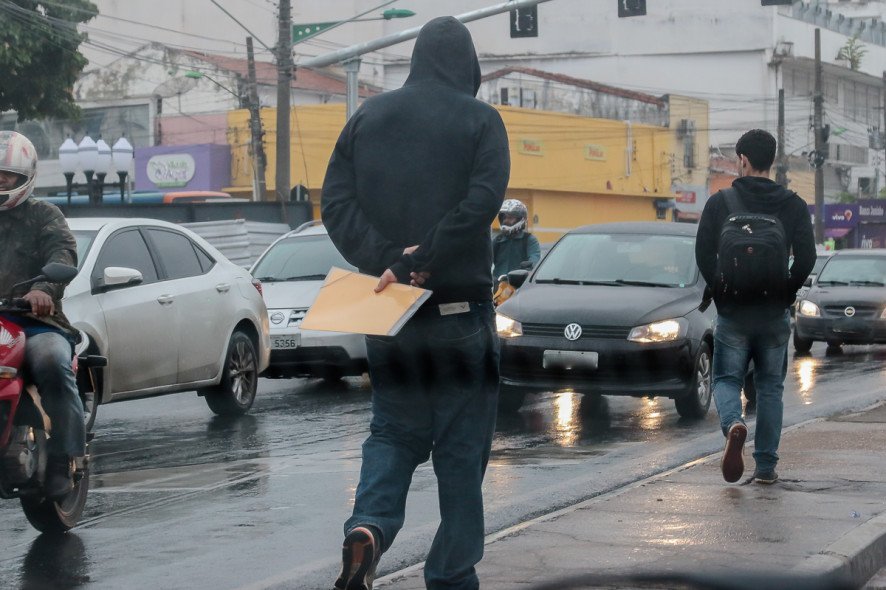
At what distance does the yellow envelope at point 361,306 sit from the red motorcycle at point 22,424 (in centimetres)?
198

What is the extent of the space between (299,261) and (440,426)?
1122 cm

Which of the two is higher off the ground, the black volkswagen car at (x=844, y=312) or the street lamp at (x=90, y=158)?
the street lamp at (x=90, y=158)

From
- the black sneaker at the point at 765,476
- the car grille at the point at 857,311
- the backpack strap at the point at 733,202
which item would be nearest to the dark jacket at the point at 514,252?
the backpack strap at the point at 733,202

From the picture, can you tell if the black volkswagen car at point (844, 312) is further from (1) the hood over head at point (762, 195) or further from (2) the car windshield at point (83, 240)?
(1) the hood over head at point (762, 195)

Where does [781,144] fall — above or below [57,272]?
above

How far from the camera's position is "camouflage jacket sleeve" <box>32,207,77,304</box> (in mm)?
6648

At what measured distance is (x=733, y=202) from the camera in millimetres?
7895

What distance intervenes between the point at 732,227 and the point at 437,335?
339cm

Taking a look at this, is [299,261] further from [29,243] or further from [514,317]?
[29,243]

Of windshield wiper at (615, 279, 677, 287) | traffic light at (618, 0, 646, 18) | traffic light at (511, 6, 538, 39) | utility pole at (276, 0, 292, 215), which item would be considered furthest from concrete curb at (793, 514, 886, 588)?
utility pole at (276, 0, 292, 215)

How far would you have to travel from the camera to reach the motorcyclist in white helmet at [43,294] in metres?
6.50

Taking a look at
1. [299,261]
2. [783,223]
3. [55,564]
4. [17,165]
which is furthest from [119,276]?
[299,261]

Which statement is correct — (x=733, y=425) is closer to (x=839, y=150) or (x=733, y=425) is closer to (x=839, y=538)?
(x=839, y=538)

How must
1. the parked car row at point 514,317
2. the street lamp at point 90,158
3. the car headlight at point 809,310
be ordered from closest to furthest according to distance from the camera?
1. the parked car row at point 514,317
2. the car headlight at point 809,310
3. the street lamp at point 90,158
